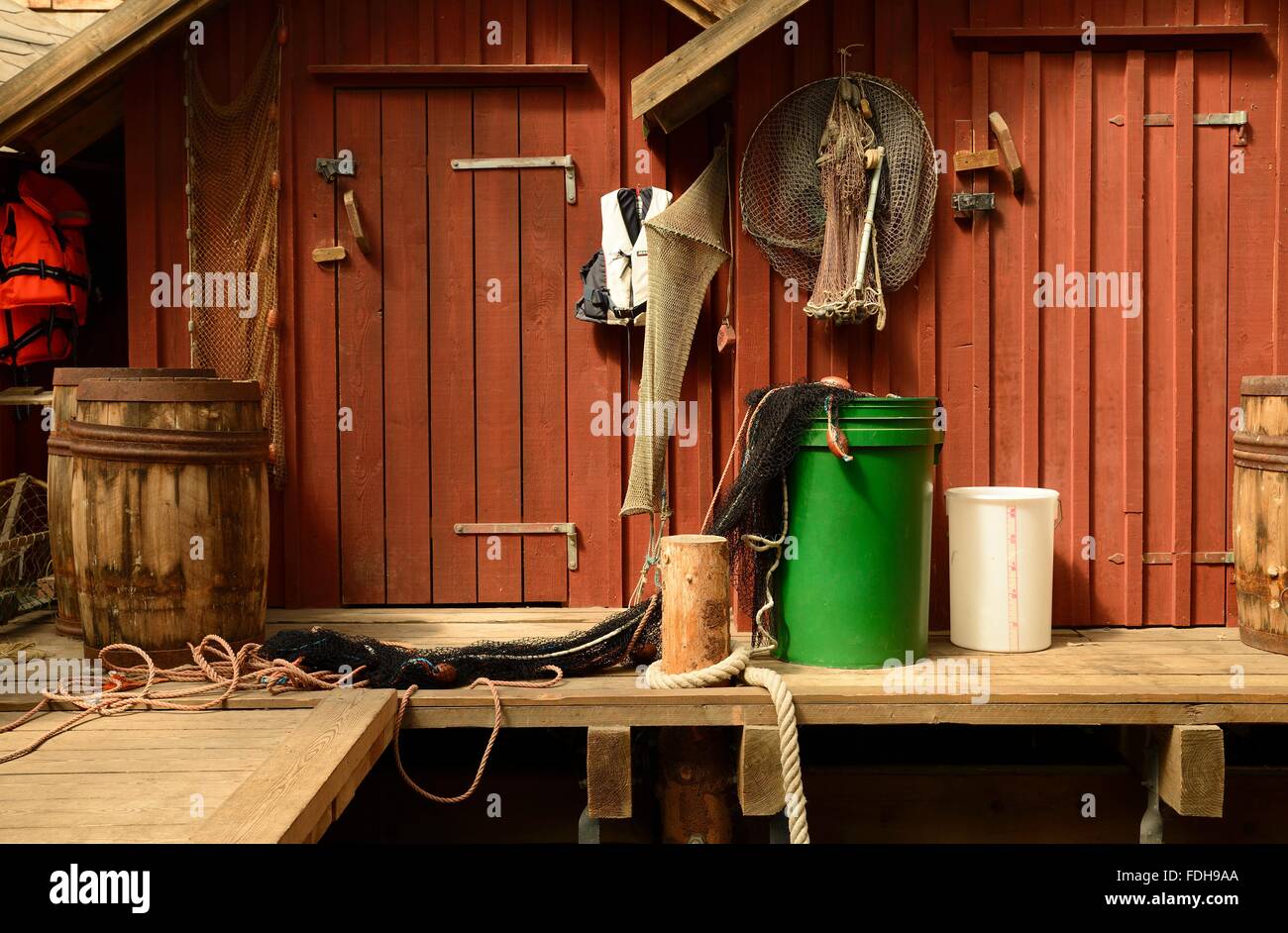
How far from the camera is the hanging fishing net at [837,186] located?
15.6 ft

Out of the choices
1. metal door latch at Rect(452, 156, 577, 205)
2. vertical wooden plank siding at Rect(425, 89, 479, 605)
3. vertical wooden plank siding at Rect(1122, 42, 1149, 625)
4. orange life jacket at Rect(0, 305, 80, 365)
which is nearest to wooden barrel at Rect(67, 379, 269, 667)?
vertical wooden plank siding at Rect(425, 89, 479, 605)

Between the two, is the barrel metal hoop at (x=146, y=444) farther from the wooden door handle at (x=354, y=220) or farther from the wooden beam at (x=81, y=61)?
the wooden beam at (x=81, y=61)

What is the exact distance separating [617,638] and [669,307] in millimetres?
1584

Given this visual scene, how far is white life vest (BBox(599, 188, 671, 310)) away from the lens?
5039 mm

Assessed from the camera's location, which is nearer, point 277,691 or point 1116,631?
point 277,691

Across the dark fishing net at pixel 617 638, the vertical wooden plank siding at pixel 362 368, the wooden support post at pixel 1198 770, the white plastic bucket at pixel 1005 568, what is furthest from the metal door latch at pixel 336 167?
the wooden support post at pixel 1198 770

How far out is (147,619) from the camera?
4.07 m

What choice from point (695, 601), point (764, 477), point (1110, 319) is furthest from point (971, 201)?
point (695, 601)

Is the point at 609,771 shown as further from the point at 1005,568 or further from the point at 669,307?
the point at 669,307

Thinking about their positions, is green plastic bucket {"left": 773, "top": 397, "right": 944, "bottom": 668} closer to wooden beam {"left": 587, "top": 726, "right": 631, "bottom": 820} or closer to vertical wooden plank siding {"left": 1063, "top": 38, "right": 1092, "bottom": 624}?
wooden beam {"left": 587, "top": 726, "right": 631, "bottom": 820}

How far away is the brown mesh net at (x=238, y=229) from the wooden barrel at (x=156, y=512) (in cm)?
120
